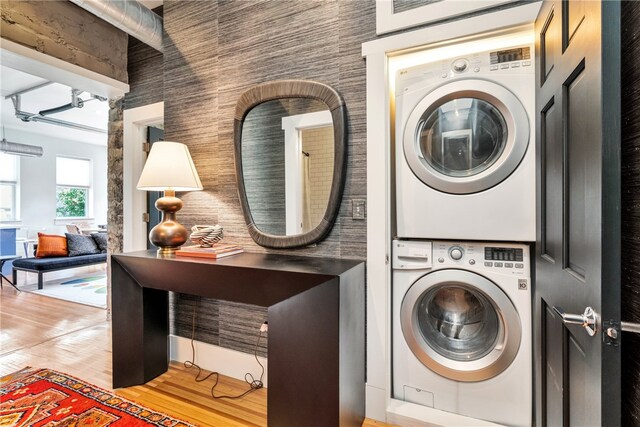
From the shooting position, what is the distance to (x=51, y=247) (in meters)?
5.23

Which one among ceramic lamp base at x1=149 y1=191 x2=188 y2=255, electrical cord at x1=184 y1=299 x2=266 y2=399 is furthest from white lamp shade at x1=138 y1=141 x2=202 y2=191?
electrical cord at x1=184 y1=299 x2=266 y2=399

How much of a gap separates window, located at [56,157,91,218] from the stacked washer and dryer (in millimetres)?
8886

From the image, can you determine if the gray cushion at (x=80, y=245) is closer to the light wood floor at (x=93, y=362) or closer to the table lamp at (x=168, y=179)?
the light wood floor at (x=93, y=362)

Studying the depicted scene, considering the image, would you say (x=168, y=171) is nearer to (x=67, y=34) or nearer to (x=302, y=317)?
(x=302, y=317)

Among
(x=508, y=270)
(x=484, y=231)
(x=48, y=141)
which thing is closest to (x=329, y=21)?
(x=484, y=231)

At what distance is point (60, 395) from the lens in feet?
6.47

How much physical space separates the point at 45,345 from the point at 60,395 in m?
1.13

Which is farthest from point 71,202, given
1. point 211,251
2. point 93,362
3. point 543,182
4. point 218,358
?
point 543,182

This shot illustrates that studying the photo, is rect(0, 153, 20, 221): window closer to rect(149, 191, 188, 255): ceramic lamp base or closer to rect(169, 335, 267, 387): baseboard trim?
rect(169, 335, 267, 387): baseboard trim

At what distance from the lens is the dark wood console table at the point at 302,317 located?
57.4 inches

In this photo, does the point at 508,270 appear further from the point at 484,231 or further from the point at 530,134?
the point at 530,134

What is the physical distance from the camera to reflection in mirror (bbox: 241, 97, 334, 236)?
196 centimetres

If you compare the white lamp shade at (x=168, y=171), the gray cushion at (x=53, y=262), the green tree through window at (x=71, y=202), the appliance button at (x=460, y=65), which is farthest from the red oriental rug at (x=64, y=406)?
the green tree through window at (x=71, y=202)

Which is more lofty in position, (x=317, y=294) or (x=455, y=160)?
(x=455, y=160)
